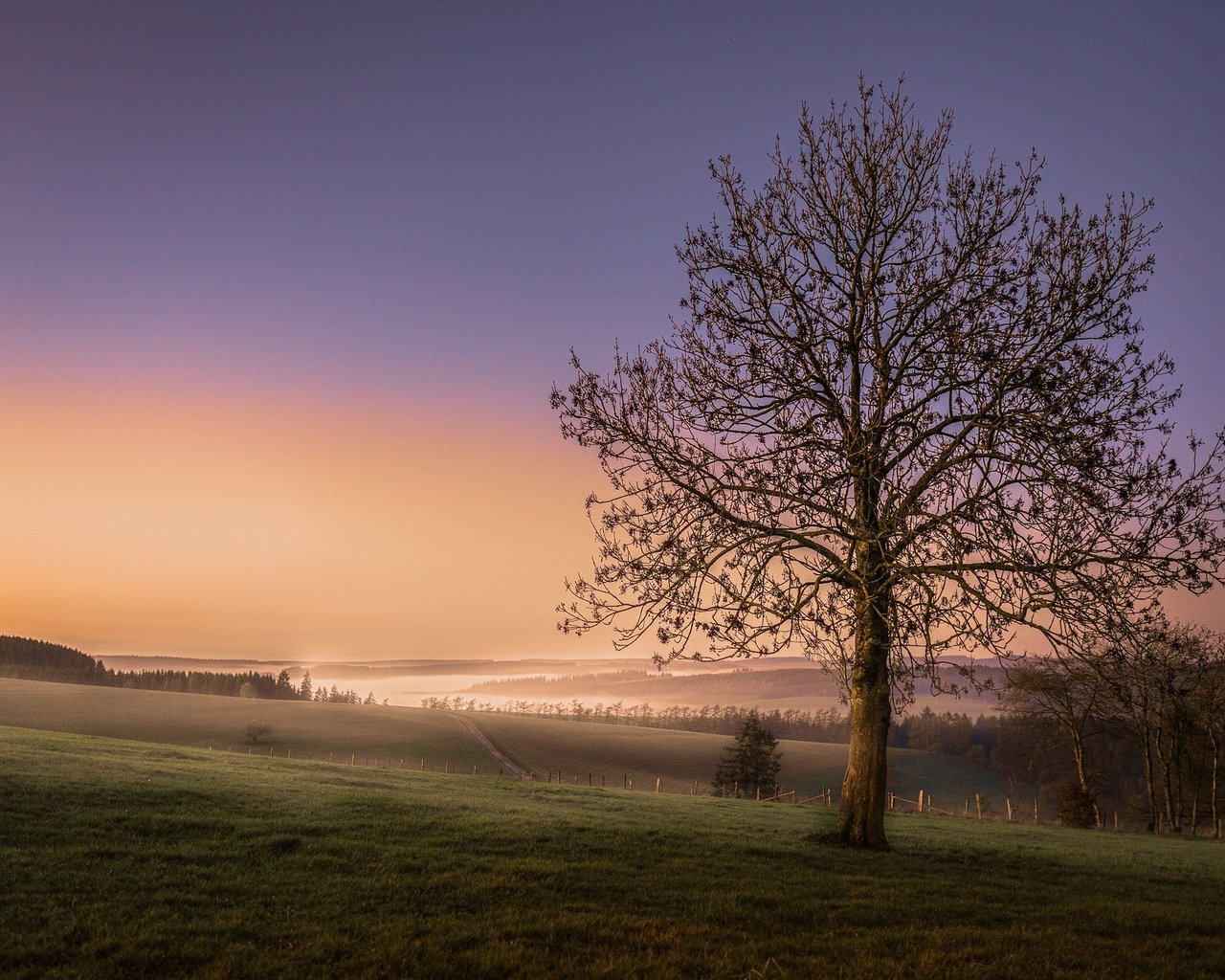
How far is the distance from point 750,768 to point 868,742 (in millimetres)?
64892

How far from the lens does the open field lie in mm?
87688

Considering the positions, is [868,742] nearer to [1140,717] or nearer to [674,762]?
[1140,717]

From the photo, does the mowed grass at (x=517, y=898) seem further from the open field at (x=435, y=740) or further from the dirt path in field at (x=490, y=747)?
the open field at (x=435, y=740)

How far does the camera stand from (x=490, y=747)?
98562 mm

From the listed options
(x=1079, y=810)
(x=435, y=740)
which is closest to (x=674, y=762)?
(x=435, y=740)

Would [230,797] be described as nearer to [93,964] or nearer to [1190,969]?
[93,964]

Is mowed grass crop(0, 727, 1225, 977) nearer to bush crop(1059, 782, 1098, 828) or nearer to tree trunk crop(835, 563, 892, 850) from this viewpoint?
tree trunk crop(835, 563, 892, 850)

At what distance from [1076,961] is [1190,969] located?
139cm

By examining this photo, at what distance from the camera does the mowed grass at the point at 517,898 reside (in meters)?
7.54

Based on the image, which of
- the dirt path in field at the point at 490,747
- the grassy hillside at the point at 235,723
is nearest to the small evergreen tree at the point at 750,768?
the dirt path in field at the point at 490,747

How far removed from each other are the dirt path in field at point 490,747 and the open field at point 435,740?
1287 millimetres

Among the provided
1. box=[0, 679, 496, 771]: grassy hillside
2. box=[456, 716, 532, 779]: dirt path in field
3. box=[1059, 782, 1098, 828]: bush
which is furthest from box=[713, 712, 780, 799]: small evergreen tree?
box=[1059, 782, 1098, 828]: bush

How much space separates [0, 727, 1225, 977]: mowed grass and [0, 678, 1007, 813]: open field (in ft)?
225

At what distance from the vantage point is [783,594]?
Answer: 1462cm
